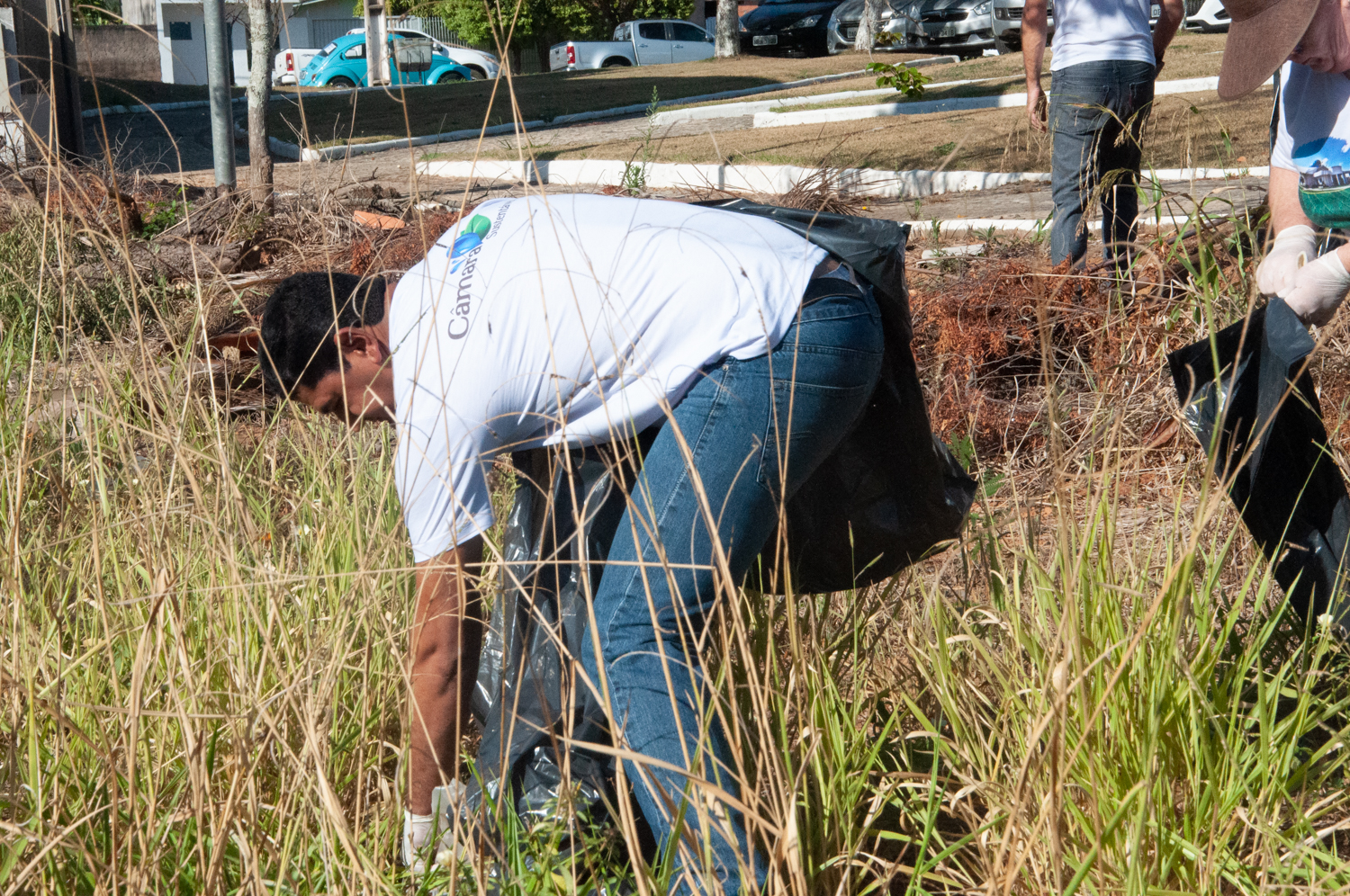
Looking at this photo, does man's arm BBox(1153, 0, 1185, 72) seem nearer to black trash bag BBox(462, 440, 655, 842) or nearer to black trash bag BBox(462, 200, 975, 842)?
black trash bag BBox(462, 200, 975, 842)

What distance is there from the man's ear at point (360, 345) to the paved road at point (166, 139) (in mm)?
9522

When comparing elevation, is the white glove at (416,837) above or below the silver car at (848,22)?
below

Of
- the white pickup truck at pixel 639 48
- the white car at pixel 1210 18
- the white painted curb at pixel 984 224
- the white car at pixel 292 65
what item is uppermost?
the white pickup truck at pixel 639 48

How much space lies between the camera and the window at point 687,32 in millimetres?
28859

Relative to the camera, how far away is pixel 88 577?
2285 mm

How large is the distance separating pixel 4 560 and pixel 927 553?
1.57m

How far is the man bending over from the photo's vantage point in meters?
1.71

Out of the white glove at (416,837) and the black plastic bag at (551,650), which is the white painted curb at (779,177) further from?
the white glove at (416,837)

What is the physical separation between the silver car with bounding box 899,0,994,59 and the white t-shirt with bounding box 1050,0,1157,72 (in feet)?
51.4

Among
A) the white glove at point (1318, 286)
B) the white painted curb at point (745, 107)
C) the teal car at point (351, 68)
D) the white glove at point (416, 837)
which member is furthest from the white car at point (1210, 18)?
Answer: the white glove at point (416, 837)

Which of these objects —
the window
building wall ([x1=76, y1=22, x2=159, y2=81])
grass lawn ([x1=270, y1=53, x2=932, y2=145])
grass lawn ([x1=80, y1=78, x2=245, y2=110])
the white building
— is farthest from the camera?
the window

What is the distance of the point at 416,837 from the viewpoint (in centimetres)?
184

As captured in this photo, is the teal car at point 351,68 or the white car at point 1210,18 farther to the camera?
the teal car at point 351,68

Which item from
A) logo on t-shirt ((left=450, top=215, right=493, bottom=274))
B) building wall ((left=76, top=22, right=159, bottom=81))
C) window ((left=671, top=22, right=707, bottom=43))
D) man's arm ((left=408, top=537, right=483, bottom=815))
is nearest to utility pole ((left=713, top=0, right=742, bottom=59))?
window ((left=671, top=22, right=707, bottom=43))
